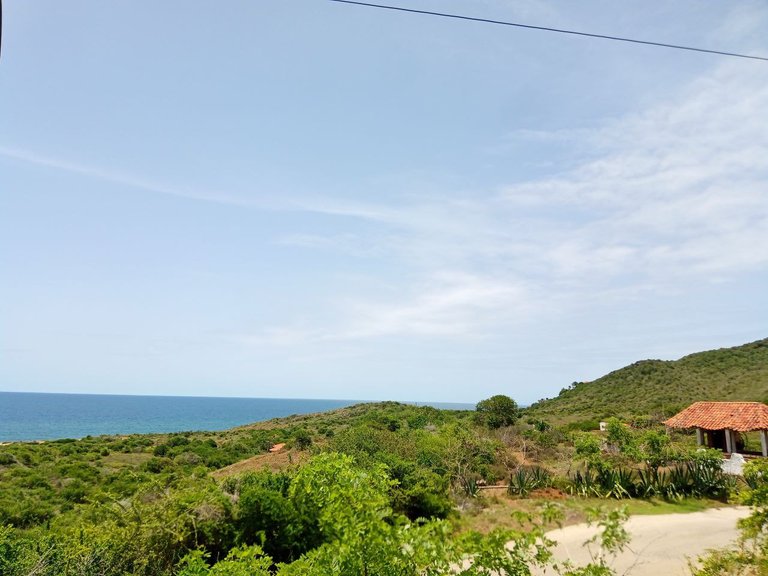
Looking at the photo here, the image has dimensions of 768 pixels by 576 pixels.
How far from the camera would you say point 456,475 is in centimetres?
1759

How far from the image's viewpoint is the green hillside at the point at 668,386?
3969cm

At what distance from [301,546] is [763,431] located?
20.9m

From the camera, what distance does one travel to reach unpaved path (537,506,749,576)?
33.8 feet

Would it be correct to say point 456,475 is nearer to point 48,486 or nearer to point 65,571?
point 65,571

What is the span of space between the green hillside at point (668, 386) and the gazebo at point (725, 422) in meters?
11.0

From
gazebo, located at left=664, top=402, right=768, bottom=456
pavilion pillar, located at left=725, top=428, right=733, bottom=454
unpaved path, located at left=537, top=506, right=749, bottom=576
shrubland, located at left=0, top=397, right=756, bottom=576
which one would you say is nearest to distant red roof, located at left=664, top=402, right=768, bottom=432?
gazebo, located at left=664, top=402, right=768, bottom=456

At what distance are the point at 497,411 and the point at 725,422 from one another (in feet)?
A: 44.7

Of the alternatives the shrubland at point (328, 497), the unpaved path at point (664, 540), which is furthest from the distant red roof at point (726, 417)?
the unpaved path at point (664, 540)

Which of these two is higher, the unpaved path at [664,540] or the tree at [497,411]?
the tree at [497,411]

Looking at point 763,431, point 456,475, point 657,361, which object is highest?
point 657,361

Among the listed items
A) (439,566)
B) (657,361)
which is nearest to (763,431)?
(439,566)

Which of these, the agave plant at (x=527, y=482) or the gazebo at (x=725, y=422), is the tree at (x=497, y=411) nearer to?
the gazebo at (x=725, y=422)

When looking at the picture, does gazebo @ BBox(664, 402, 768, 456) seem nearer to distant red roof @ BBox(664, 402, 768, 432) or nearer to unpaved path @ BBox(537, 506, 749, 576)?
distant red roof @ BBox(664, 402, 768, 432)

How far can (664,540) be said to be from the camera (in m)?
12.2
